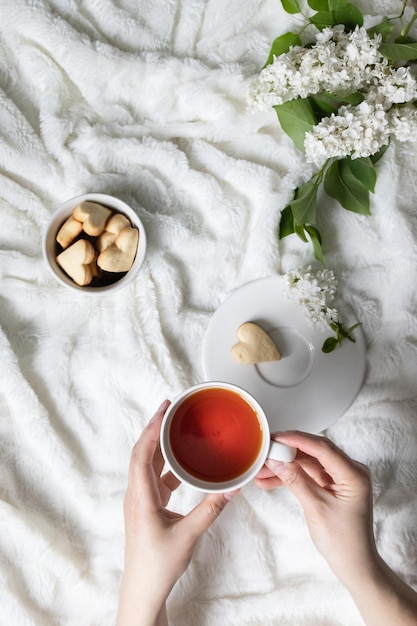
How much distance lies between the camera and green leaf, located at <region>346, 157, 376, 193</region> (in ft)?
3.06

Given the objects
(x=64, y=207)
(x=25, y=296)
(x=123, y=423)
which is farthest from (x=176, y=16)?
(x=123, y=423)

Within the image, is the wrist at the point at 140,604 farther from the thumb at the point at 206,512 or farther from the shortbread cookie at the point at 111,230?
the shortbread cookie at the point at 111,230

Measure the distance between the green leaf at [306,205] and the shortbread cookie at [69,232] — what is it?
322 mm

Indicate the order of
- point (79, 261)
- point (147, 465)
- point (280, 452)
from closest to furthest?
point (280, 452) < point (147, 465) < point (79, 261)

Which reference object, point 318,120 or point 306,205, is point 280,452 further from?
point 318,120

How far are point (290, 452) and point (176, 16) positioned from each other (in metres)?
0.72

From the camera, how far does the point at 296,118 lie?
0.92m

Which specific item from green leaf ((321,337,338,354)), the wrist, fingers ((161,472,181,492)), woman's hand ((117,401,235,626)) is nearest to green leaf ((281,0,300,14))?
green leaf ((321,337,338,354))

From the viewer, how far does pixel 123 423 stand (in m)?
0.97

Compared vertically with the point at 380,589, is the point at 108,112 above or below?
above

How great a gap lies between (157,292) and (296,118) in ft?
1.11

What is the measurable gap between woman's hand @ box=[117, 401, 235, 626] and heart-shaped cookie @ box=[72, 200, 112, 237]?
29 centimetres

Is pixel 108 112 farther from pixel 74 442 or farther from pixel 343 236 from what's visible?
pixel 74 442

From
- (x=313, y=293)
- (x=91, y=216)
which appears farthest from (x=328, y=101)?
(x=91, y=216)
